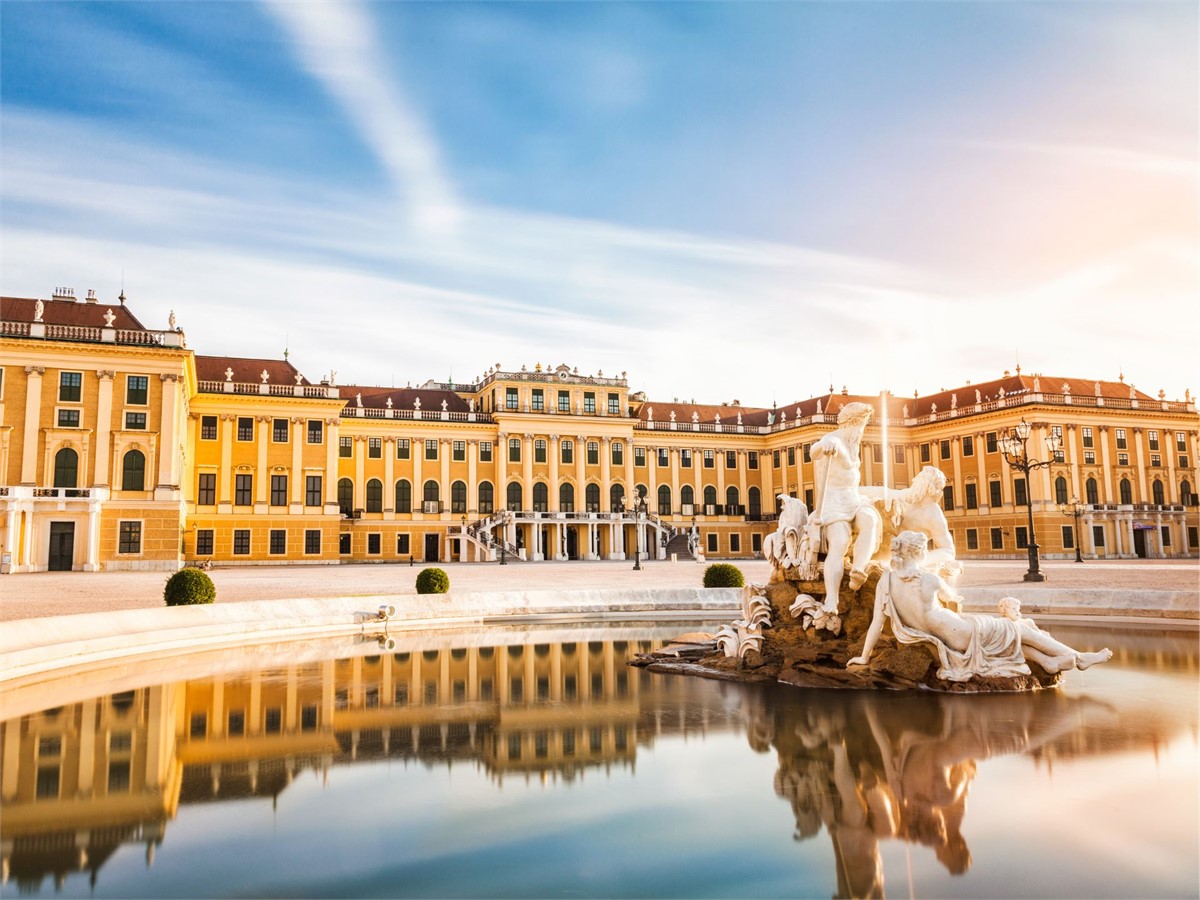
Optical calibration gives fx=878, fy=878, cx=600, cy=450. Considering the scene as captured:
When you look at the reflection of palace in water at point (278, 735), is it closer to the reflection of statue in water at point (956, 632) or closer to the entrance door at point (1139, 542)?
the reflection of statue in water at point (956, 632)

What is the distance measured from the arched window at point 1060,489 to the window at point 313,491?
4571cm

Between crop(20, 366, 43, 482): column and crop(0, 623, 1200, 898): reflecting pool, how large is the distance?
35.4 meters

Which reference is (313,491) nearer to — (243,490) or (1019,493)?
(243,490)

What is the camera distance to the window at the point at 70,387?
4050 centimetres

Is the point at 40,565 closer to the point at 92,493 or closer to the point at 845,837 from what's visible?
the point at 92,493

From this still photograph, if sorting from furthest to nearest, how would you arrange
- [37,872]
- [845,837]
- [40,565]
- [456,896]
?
[40,565] < [845,837] < [37,872] < [456,896]

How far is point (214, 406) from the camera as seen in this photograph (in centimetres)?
5153

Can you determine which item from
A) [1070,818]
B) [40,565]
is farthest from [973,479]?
[1070,818]

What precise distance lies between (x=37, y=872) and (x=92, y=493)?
3988 centimetres

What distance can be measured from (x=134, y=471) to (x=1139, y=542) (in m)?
59.0

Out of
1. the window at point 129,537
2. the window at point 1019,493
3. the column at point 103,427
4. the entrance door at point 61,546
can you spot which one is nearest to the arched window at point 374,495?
the window at point 129,537

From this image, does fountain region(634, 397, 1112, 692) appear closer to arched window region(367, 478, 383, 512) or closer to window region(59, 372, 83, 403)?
window region(59, 372, 83, 403)

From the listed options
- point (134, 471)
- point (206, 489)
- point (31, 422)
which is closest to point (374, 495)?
point (206, 489)

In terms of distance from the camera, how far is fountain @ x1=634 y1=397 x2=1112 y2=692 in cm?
908
